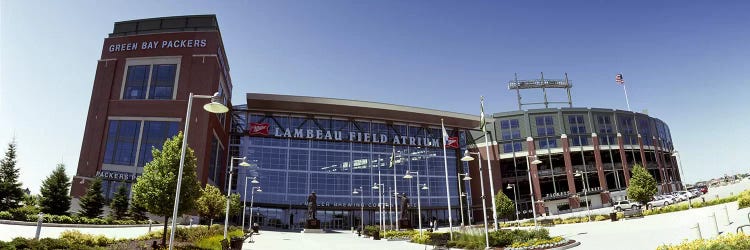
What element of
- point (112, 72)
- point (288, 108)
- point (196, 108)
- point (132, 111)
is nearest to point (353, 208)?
point (288, 108)

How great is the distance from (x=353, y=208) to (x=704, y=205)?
164 ft

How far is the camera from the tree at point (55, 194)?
42812mm

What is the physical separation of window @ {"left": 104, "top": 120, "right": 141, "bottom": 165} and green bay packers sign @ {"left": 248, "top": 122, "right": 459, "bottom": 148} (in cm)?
1945

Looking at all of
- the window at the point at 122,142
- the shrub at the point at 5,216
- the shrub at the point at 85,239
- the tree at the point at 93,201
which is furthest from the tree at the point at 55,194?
the shrub at the point at 85,239

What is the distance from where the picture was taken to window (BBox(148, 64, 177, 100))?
58.4m

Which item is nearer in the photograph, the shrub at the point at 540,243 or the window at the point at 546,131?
the shrub at the point at 540,243

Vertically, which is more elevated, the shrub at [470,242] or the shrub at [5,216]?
the shrub at [5,216]

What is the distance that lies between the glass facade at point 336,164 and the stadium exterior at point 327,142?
19 cm

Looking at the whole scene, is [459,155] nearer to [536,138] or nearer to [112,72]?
[536,138]

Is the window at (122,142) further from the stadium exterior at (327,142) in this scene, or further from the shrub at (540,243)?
the shrub at (540,243)

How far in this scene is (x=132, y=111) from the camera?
57125mm

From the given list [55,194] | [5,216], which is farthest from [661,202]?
[55,194]

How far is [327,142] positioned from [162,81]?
95.7ft

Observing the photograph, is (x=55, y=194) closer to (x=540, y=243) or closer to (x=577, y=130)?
(x=540, y=243)
